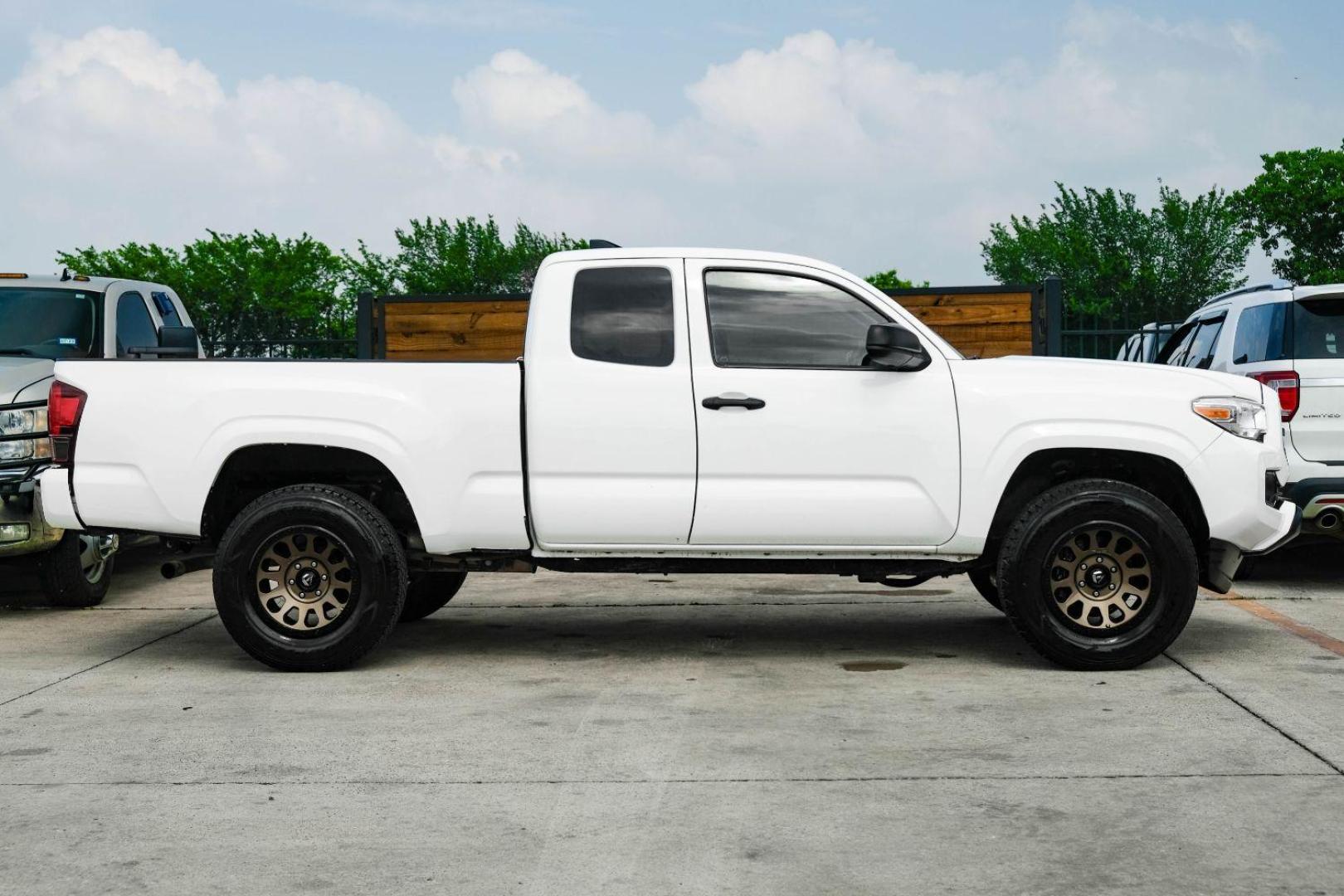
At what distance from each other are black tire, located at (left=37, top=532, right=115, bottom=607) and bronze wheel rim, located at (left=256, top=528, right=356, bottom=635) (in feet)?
9.15

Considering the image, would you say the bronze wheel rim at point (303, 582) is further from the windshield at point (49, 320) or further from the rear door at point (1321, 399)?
the rear door at point (1321, 399)

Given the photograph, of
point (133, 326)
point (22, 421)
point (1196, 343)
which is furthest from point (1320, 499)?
point (133, 326)

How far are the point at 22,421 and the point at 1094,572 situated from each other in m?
6.41

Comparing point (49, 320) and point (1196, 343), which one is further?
point (1196, 343)

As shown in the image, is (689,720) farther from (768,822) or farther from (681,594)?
(681,594)

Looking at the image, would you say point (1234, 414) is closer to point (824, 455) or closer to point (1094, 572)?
point (1094, 572)

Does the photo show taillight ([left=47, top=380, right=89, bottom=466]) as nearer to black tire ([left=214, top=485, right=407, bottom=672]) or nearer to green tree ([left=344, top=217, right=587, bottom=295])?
black tire ([left=214, top=485, right=407, bottom=672])

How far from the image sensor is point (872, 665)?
25.9 ft

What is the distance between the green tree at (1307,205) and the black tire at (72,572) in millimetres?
67028

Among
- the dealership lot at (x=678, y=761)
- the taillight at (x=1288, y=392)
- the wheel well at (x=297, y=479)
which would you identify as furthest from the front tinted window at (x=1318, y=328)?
the wheel well at (x=297, y=479)

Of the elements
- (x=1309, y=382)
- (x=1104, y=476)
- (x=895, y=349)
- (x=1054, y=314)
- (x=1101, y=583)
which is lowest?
(x=1101, y=583)

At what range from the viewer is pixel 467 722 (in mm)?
6633

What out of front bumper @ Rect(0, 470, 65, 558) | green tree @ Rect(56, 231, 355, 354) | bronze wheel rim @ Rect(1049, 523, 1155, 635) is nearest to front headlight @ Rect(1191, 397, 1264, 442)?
bronze wheel rim @ Rect(1049, 523, 1155, 635)

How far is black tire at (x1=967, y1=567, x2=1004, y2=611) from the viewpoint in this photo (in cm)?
863
